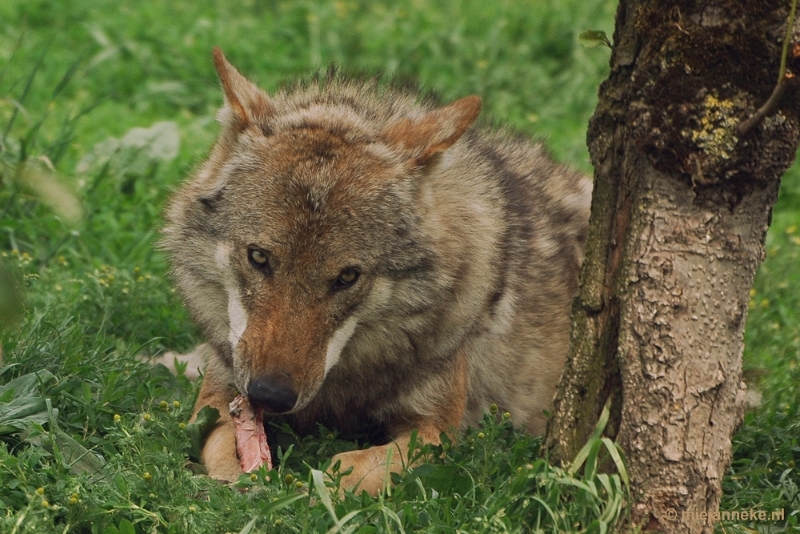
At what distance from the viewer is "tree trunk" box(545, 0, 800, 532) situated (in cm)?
296

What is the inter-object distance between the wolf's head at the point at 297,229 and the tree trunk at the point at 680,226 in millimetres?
862

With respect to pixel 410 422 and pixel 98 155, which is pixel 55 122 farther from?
pixel 410 422

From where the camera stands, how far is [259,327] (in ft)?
11.6

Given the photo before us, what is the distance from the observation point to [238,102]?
4.01 metres

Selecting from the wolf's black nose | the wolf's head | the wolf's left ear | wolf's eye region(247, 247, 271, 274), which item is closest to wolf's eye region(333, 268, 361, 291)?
the wolf's head

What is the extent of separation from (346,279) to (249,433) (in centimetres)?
73

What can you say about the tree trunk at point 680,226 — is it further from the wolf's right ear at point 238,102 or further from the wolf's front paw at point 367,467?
the wolf's right ear at point 238,102

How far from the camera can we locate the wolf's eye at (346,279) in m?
3.68

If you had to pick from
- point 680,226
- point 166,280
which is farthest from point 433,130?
point 166,280

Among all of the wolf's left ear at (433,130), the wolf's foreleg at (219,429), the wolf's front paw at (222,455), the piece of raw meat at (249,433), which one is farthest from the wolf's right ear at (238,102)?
the wolf's front paw at (222,455)

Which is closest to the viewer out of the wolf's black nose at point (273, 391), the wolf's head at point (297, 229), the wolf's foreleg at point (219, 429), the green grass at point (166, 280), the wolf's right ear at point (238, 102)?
the green grass at point (166, 280)

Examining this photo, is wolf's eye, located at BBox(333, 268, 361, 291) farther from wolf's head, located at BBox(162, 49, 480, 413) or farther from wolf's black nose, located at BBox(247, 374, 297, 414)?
wolf's black nose, located at BBox(247, 374, 297, 414)

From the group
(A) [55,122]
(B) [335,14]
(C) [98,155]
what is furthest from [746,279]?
(B) [335,14]

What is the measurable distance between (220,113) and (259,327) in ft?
3.57
